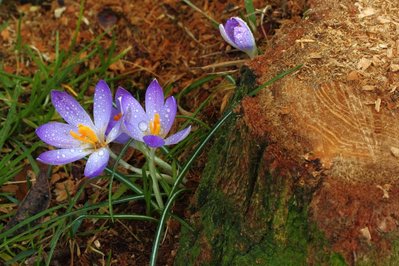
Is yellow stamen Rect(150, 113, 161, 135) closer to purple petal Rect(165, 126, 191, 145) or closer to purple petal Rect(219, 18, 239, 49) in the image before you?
purple petal Rect(165, 126, 191, 145)

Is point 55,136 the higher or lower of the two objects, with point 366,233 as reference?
higher

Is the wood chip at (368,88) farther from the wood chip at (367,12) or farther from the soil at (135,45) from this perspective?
the soil at (135,45)

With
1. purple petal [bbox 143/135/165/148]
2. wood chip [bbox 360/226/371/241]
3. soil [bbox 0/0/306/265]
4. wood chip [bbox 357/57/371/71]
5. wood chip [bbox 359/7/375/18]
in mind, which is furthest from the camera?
soil [bbox 0/0/306/265]

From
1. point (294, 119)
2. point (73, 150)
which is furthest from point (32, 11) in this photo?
point (294, 119)

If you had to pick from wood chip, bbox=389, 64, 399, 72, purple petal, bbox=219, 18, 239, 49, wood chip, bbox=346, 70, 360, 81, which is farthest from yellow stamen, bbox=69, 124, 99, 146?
wood chip, bbox=389, 64, 399, 72

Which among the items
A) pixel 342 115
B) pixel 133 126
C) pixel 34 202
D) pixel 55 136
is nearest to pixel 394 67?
pixel 342 115

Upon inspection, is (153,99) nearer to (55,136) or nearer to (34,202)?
(55,136)

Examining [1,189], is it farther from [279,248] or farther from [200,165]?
[279,248]
